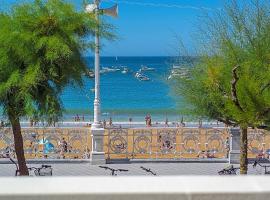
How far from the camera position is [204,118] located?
14406 mm

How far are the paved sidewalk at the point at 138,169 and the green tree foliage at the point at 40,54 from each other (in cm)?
415

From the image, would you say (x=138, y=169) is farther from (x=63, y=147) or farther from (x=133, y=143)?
(x=63, y=147)

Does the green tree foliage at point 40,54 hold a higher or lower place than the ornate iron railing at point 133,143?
higher

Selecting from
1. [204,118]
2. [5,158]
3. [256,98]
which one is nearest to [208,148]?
[204,118]

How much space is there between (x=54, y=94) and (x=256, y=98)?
4489 millimetres

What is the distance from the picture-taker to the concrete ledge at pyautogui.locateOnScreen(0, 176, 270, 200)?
216 cm

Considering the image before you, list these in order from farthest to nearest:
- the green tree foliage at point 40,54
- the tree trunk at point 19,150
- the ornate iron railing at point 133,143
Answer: the ornate iron railing at point 133,143
the tree trunk at point 19,150
the green tree foliage at point 40,54

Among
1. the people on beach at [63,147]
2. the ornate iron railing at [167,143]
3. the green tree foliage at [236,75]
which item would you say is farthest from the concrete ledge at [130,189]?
the people on beach at [63,147]

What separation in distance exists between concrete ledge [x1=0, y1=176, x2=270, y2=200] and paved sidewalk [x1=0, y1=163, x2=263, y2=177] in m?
13.8

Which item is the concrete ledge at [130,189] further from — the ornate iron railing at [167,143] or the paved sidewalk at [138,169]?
the ornate iron railing at [167,143]

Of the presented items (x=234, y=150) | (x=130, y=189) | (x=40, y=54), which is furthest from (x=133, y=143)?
(x=130, y=189)

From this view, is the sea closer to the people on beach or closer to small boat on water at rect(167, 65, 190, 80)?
the people on beach

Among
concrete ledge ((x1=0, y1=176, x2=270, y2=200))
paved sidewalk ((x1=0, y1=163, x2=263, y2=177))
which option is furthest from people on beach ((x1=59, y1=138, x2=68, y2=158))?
concrete ledge ((x1=0, y1=176, x2=270, y2=200))

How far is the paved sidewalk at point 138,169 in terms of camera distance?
53.1 feet
